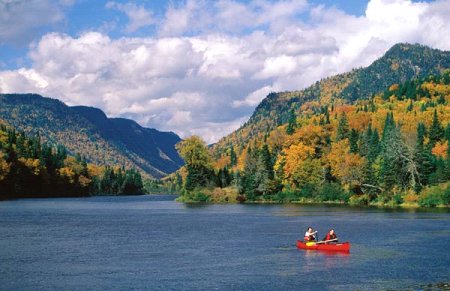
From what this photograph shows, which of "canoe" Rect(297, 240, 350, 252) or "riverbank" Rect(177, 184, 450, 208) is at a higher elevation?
"riverbank" Rect(177, 184, 450, 208)

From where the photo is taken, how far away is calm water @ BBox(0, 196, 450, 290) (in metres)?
50.2

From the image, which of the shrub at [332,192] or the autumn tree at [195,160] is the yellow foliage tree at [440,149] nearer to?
the shrub at [332,192]

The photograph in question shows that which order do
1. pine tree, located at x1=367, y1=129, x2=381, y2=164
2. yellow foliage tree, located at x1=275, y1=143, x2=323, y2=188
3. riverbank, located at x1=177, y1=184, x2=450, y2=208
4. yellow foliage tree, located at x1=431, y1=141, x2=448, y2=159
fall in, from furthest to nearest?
yellow foliage tree, located at x1=275, y1=143, x2=323, y2=188
pine tree, located at x1=367, y1=129, x2=381, y2=164
yellow foliage tree, located at x1=431, y1=141, x2=448, y2=159
riverbank, located at x1=177, y1=184, x2=450, y2=208

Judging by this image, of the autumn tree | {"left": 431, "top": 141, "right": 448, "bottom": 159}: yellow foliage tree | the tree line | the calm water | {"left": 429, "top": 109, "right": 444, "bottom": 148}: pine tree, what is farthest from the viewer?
the autumn tree

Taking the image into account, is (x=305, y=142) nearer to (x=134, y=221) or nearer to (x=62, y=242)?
(x=134, y=221)

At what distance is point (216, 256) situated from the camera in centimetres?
6419

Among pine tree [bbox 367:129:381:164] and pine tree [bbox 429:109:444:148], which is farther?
pine tree [bbox 429:109:444:148]

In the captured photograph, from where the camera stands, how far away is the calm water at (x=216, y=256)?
5022 cm

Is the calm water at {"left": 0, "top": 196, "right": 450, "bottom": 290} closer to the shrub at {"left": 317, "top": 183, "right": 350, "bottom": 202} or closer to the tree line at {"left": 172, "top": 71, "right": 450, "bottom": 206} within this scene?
the tree line at {"left": 172, "top": 71, "right": 450, "bottom": 206}

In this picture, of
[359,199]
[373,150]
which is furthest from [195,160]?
[373,150]

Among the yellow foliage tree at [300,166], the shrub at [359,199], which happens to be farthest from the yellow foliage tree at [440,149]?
the yellow foliage tree at [300,166]

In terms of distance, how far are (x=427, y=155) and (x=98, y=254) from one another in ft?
372

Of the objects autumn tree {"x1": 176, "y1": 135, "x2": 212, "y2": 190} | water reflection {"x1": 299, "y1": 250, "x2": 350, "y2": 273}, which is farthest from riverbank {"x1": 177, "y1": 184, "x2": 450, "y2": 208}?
water reflection {"x1": 299, "y1": 250, "x2": 350, "y2": 273}

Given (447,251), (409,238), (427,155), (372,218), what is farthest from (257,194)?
(447,251)
